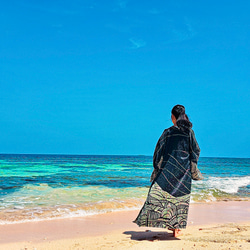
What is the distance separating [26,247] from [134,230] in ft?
5.93

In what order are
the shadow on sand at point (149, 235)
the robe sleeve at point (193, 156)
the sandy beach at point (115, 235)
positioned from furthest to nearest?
the shadow on sand at point (149, 235) < the robe sleeve at point (193, 156) < the sandy beach at point (115, 235)

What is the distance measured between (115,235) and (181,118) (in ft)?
6.84

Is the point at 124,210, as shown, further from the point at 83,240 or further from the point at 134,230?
the point at 83,240

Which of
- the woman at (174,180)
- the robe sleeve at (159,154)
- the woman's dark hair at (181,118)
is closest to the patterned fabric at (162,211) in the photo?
the woman at (174,180)

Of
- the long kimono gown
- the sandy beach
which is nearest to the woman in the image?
the long kimono gown

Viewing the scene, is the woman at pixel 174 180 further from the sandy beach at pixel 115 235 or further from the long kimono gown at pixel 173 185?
the sandy beach at pixel 115 235

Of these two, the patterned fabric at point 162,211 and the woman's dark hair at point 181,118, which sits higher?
the woman's dark hair at point 181,118

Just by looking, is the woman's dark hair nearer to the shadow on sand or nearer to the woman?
the woman

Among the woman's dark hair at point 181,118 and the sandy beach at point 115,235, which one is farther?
the woman's dark hair at point 181,118

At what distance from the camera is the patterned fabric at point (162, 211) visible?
386 centimetres

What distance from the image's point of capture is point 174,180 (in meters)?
3.92

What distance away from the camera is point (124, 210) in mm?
7238

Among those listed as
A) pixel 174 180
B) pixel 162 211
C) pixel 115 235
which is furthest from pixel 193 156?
pixel 115 235

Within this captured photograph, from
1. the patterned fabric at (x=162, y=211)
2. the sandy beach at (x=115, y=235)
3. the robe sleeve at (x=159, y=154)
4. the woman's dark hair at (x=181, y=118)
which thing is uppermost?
the woman's dark hair at (x=181, y=118)
